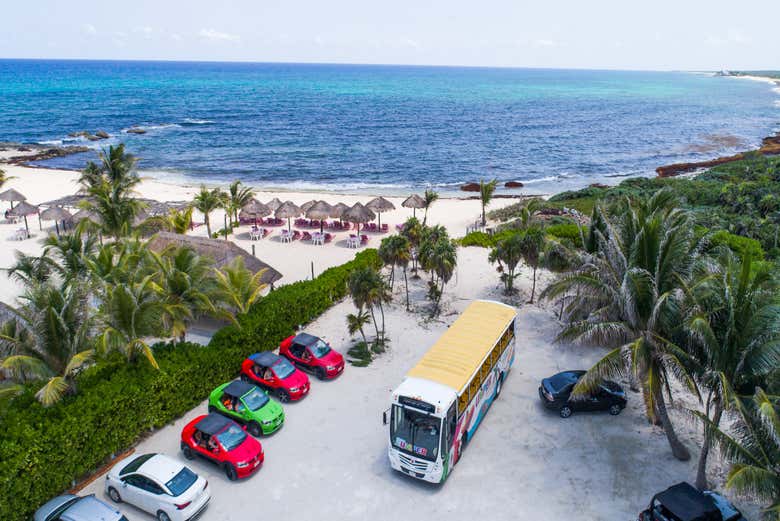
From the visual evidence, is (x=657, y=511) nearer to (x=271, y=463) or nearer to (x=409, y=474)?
(x=409, y=474)

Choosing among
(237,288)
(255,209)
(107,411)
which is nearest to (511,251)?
(237,288)

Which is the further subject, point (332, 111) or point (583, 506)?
point (332, 111)

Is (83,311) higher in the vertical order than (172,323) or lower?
higher

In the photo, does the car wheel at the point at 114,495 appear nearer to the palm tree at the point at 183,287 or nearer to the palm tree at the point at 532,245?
the palm tree at the point at 183,287

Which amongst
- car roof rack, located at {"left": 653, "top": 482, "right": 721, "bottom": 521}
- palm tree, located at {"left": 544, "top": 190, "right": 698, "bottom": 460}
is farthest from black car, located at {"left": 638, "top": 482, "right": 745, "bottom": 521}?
palm tree, located at {"left": 544, "top": 190, "right": 698, "bottom": 460}

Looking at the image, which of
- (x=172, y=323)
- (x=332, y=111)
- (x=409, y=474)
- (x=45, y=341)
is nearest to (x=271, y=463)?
(x=409, y=474)

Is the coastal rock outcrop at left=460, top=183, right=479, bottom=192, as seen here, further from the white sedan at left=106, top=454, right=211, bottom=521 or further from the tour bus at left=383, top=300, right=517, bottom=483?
the white sedan at left=106, top=454, right=211, bottom=521
